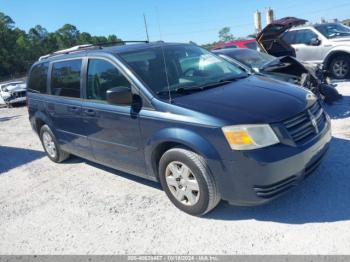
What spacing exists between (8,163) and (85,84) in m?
3.14

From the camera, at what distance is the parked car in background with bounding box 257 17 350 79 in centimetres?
1009

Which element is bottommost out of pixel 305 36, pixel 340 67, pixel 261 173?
pixel 340 67

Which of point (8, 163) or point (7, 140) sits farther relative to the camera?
point (7, 140)

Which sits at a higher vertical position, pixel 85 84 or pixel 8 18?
pixel 8 18

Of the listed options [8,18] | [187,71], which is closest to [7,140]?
[187,71]

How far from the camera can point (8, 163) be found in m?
6.64

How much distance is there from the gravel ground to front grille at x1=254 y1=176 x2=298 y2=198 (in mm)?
357

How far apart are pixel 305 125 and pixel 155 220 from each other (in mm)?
1828

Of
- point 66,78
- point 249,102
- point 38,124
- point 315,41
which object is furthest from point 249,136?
point 315,41

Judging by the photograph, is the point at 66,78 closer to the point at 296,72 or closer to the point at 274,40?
the point at 296,72

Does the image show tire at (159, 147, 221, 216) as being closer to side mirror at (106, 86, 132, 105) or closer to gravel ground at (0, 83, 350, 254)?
gravel ground at (0, 83, 350, 254)

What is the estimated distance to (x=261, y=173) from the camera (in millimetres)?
3049

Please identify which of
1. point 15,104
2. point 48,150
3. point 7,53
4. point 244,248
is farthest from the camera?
point 7,53

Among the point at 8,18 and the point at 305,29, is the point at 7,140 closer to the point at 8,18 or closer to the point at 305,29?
the point at 305,29
